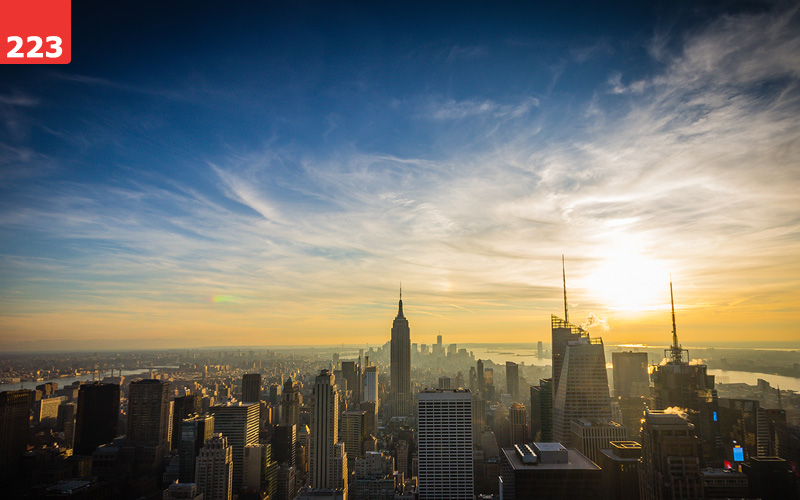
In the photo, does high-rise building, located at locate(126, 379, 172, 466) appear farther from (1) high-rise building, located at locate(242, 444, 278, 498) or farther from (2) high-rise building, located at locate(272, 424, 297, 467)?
(2) high-rise building, located at locate(272, 424, 297, 467)

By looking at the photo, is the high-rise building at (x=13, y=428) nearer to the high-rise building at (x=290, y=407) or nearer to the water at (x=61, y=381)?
the water at (x=61, y=381)

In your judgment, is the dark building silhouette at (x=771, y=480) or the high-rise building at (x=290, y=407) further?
the high-rise building at (x=290, y=407)

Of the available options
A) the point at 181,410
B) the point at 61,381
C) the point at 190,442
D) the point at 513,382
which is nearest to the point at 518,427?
the point at 513,382

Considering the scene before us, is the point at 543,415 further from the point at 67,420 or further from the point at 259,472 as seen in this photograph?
the point at 67,420

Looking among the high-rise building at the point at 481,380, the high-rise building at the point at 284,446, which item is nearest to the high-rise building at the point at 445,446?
the high-rise building at the point at 284,446

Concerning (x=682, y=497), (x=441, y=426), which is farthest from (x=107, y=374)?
(x=682, y=497)
